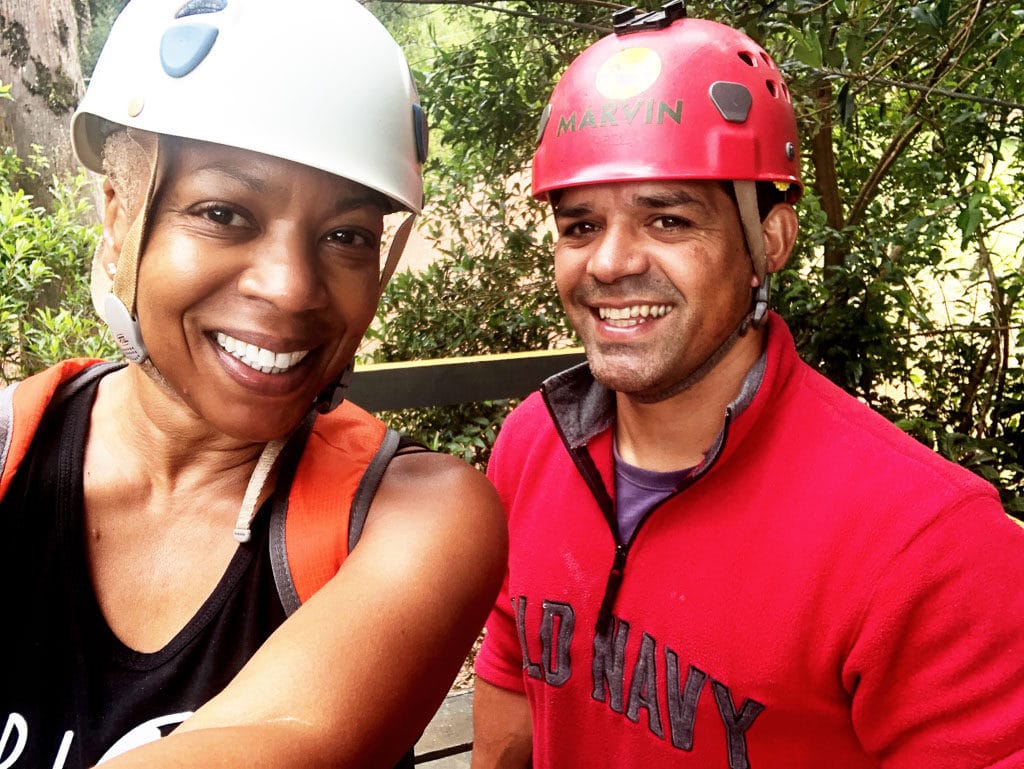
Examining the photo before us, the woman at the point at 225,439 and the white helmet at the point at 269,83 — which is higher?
the white helmet at the point at 269,83

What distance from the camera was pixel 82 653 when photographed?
130cm

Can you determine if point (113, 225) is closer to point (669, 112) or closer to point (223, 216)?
point (223, 216)

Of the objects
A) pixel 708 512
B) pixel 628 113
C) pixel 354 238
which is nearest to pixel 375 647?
pixel 354 238

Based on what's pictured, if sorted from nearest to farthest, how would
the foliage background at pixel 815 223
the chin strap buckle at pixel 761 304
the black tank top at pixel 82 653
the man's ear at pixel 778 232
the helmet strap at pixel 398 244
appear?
the black tank top at pixel 82 653 → the helmet strap at pixel 398 244 → the chin strap buckle at pixel 761 304 → the man's ear at pixel 778 232 → the foliage background at pixel 815 223

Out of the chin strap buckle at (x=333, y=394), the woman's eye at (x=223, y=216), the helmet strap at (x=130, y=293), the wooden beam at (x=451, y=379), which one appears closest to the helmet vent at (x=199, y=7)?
the helmet strap at (x=130, y=293)

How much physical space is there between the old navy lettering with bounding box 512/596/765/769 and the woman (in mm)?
652

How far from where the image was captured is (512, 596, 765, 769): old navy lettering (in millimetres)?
1774

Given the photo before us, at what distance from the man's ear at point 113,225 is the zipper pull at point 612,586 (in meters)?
1.12

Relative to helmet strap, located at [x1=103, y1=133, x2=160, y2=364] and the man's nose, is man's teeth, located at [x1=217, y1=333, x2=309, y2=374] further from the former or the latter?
the man's nose

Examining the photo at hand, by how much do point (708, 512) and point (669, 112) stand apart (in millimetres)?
850

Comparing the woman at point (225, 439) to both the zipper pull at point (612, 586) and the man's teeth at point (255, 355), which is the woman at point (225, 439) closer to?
the man's teeth at point (255, 355)

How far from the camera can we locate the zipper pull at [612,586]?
1.92 meters

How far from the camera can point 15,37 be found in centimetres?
440

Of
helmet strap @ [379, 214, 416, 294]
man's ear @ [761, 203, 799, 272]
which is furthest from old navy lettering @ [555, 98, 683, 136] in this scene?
helmet strap @ [379, 214, 416, 294]
